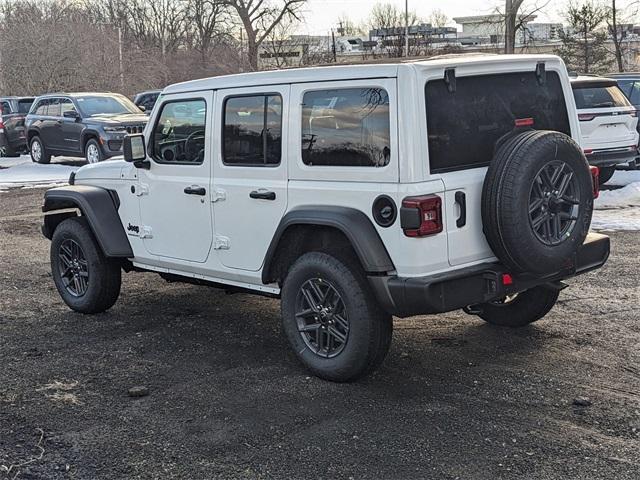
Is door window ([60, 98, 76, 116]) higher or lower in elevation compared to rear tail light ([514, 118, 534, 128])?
higher

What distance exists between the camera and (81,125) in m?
18.0

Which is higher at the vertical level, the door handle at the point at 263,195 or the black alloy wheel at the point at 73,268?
the door handle at the point at 263,195

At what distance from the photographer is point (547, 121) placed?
16.6 ft

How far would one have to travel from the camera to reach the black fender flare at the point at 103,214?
6.30m

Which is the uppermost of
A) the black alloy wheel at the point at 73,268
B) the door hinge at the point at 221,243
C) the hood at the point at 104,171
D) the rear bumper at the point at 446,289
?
the hood at the point at 104,171

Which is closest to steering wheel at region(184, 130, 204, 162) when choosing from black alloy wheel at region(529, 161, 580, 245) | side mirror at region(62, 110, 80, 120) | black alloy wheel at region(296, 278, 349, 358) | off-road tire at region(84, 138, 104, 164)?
black alloy wheel at region(296, 278, 349, 358)

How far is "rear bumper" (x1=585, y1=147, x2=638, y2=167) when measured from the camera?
12.5m

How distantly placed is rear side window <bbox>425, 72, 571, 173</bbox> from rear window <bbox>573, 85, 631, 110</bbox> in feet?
26.5

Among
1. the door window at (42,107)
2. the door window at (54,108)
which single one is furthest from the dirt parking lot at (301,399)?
the door window at (42,107)

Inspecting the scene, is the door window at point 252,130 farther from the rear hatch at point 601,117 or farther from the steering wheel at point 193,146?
the rear hatch at point 601,117

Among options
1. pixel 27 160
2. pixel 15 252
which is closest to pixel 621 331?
pixel 15 252

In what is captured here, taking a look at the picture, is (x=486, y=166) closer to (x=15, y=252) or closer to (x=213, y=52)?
(x=15, y=252)

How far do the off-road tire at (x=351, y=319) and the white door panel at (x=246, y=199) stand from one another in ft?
1.28

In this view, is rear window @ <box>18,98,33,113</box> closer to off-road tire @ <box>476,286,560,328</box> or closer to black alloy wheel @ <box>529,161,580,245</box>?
off-road tire @ <box>476,286,560,328</box>
